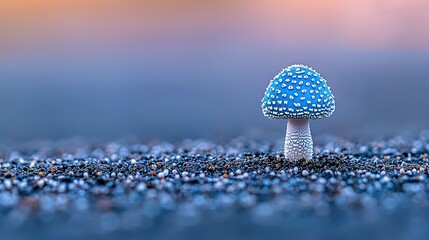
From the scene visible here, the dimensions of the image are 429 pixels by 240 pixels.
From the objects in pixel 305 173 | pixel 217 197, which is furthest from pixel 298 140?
pixel 217 197

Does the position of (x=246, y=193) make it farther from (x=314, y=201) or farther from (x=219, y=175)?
(x=219, y=175)

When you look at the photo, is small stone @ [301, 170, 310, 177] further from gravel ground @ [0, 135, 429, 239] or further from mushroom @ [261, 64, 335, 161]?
mushroom @ [261, 64, 335, 161]

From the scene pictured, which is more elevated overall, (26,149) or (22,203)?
(26,149)

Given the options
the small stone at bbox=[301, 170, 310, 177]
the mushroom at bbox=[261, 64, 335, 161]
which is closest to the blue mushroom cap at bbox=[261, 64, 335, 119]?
the mushroom at bbox=[261, 64, 335, 161]

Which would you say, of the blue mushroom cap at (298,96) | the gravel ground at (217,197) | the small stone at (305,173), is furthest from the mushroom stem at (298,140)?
the small stone at (305,173)

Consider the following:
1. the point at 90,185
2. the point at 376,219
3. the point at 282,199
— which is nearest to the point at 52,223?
the point at 90,185
